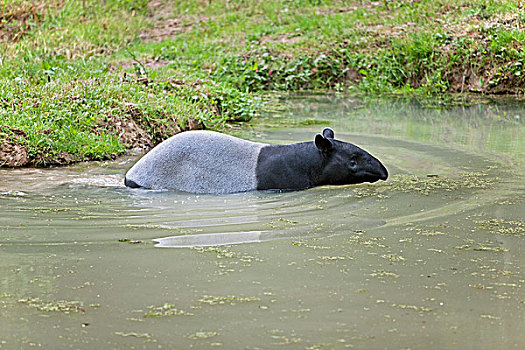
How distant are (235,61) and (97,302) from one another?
13356mm

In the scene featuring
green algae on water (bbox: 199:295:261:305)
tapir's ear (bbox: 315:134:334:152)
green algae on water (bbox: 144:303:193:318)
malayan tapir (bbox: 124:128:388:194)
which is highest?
tapir's ear (bbox: 315:134:334:152)

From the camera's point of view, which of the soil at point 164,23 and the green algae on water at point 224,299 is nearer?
the green algae on water at point 224,299

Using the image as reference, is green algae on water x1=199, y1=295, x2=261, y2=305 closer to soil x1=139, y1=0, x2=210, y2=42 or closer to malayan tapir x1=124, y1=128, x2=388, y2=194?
malayan tapir x1=124, y1=128, x2=388, y2=194

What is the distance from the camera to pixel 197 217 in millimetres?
5965

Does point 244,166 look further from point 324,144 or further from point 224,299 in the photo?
point 224,299

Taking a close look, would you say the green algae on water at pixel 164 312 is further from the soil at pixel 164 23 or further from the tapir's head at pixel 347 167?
the soil at pixel 164 23

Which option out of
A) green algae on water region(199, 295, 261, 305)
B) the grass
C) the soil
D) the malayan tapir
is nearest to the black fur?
the malayan tapir

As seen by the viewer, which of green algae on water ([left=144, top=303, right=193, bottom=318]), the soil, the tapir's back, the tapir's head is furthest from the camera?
the soil

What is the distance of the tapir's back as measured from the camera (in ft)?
23.3

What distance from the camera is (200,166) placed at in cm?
712

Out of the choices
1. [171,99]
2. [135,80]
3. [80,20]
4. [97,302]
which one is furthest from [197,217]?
[80,20]

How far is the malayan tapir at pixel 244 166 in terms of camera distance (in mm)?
7113

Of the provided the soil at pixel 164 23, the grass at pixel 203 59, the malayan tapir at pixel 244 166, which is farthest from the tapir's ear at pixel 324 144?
the soil at pixel 164 23

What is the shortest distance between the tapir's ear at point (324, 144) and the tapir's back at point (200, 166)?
618 millimetres
